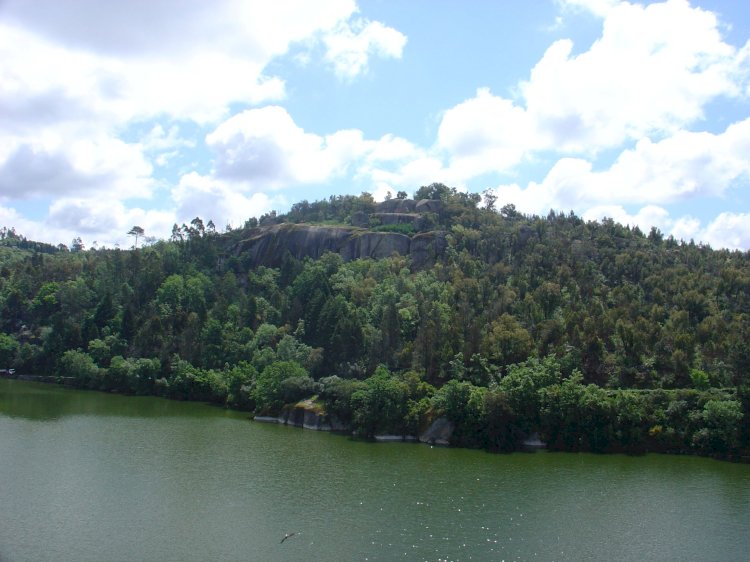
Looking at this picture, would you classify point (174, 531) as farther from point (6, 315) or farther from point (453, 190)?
point (453, 190)

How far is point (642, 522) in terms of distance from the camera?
108 ft

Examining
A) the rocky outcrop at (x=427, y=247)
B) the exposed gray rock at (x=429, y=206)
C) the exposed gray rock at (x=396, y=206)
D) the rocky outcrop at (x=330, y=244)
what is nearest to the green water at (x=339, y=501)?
the rocky outcrop at (x=427, y=247)

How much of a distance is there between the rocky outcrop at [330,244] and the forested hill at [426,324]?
10.2 inches

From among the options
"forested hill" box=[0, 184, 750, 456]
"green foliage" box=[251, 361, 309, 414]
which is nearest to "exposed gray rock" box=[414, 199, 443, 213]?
"forested hill" box=[0, 184, 750, 456]

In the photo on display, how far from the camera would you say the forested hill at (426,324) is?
51.1m

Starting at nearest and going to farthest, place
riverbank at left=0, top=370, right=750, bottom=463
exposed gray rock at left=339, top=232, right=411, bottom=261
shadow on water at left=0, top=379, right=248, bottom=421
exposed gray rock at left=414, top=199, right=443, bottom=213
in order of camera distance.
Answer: riverbank at left=0, top=370, right=750, bottom=463 → shadow on water at left=0, top=379, right=248, bottom=421 → exposed gray rock at left=339, top=232, right=411, bottom=261 → exposed gray rock at left=414, top=199, right=443, bottom=213

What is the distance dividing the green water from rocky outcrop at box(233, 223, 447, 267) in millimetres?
50160

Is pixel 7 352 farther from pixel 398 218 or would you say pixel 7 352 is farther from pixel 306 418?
pixel 398 218

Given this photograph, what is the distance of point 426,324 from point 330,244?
146ft

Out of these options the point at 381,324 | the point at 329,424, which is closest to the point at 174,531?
the point at 329,424

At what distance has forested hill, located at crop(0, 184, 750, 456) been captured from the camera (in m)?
51.1

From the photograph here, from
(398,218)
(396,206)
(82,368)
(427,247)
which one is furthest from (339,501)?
(396,206)

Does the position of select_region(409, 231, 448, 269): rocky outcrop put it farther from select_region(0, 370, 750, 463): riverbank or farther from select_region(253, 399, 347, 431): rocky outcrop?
select_region(0, 370, 750, 463): riverbank

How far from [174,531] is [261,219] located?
336 feet
